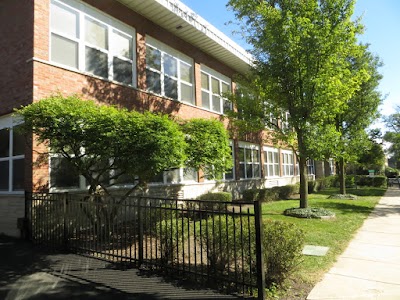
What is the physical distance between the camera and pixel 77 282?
17.5 ft

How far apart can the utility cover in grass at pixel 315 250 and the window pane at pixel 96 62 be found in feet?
26.3

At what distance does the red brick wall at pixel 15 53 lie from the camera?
29.7ft

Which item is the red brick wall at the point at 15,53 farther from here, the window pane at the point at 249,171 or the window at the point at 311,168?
the window at the point at 311,168

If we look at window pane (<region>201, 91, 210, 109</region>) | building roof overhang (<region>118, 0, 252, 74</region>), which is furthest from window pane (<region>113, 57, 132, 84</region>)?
window pane (<region>201, 91, 210, 109</region>)

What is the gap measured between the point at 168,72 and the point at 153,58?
105 centimetres

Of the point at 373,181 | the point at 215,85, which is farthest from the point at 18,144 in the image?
the point at 373,181

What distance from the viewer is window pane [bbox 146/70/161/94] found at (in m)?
13.0

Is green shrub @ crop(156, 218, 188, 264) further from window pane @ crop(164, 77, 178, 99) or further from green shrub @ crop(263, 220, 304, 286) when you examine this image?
window pane @ crop(164, 77, 178, 99)

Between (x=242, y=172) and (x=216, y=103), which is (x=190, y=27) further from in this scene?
(x=242, y=172)

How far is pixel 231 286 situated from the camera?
498 cm

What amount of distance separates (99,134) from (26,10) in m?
5.10

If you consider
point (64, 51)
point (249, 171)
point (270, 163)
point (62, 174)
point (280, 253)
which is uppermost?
point (64, 51)

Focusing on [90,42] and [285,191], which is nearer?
[90,42]

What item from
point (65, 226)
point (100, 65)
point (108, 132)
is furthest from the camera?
point (100, 65)
